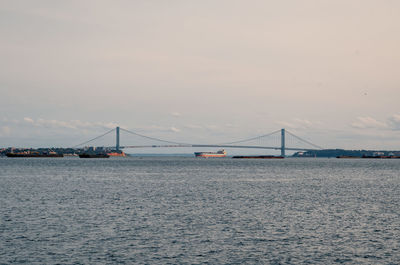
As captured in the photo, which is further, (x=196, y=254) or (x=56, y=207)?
(x=56, y=207)

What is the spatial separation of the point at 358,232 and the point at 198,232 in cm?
912

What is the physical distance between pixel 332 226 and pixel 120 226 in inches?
511

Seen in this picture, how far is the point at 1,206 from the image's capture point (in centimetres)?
3834

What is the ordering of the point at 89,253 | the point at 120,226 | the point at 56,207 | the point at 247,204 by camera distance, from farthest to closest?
the point at 247,204
the point at 56,207
the point at 120,226
the point at 89,253

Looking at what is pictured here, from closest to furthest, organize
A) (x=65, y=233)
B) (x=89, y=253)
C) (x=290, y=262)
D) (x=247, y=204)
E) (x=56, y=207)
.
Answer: (x=290, y=262)
(x=89, y=253)
(x=65, y=233)
(x=56, y=207)
(x=247, y=204)

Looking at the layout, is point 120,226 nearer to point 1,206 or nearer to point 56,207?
point 56,207

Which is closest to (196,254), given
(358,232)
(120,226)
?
(120,226)

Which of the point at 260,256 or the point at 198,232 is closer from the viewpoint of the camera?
the point at 260,256

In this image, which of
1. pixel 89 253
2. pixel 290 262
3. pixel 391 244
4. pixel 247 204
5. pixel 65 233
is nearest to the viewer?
pixel 290 262

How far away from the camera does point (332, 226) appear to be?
2919cm

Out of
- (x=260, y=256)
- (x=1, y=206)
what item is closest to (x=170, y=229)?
(x=260, y=256)

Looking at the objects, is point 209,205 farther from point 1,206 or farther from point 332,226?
point 1,206

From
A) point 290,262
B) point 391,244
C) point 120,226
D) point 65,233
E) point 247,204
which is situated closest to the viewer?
point 290,262

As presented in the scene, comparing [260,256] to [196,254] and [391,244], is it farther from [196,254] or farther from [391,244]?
[391,244]
